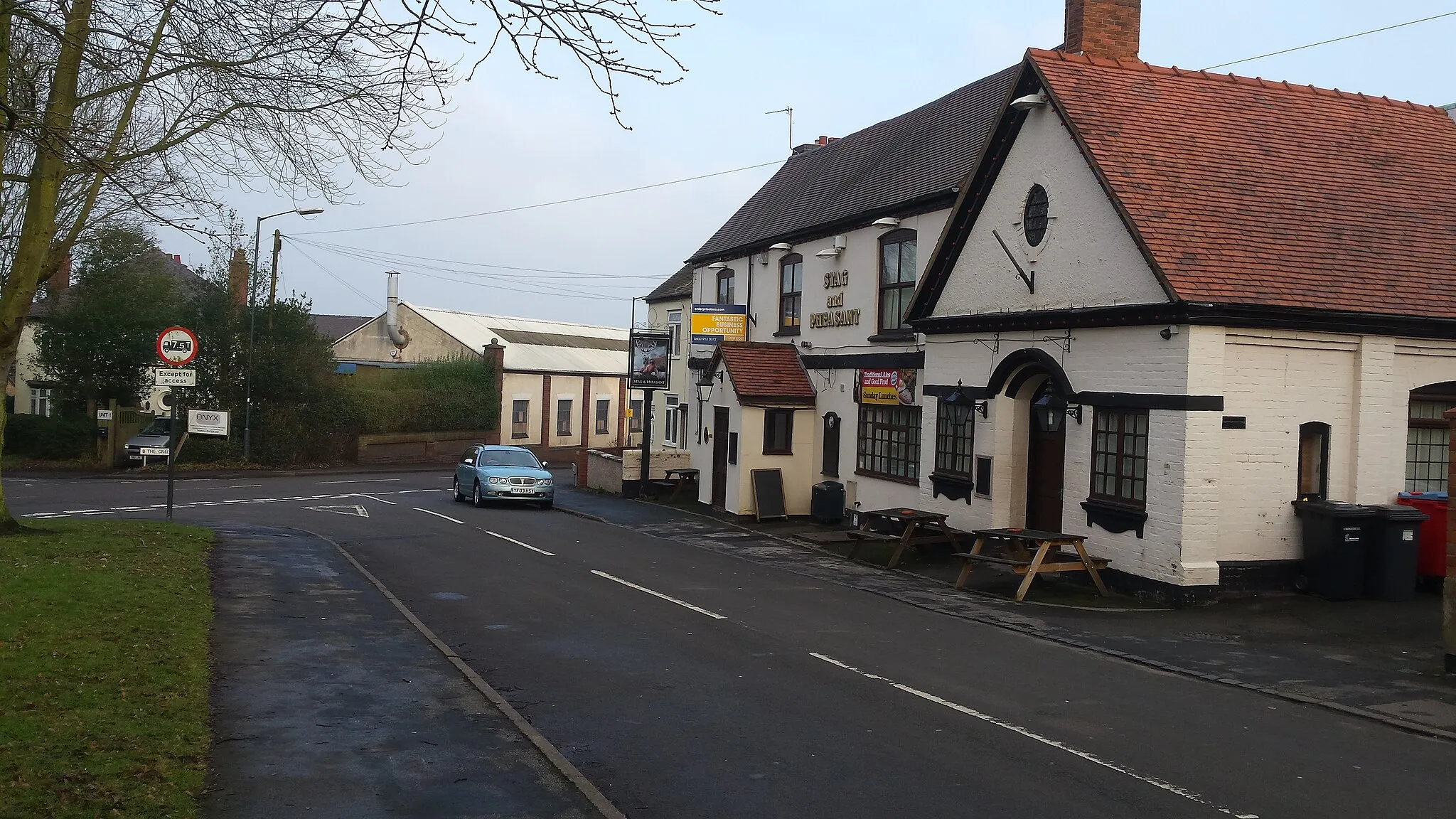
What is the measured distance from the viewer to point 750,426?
87.9 feet

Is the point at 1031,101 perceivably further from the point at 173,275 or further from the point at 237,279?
the point at 173,275

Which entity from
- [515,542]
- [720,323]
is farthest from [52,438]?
[515,542]

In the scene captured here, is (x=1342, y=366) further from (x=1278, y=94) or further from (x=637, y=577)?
(x=637, y=577)

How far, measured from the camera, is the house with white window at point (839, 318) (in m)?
23.7

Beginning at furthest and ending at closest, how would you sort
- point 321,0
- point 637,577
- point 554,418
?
point 554,418
point 637,577
point 321,0

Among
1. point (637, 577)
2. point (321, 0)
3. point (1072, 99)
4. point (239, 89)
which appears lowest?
point (637, 577)

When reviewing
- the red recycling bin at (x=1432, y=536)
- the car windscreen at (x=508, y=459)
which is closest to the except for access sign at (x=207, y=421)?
the car windscreen at (x=508, y=459)

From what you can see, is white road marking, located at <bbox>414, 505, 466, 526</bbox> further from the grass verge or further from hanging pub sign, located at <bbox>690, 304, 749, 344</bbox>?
the grass verge

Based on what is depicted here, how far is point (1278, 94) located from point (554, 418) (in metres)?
43.2

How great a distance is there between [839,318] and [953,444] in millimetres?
6223

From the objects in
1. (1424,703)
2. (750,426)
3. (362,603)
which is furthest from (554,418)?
(1424,703)

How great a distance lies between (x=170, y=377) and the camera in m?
18.5

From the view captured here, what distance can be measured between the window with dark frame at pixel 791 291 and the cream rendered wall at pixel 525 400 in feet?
89.4

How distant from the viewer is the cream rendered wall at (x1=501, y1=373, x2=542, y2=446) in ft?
179
